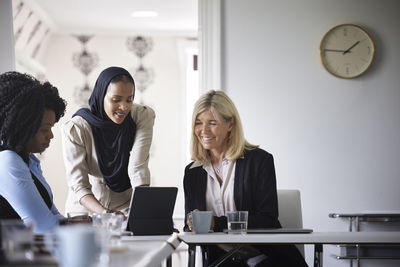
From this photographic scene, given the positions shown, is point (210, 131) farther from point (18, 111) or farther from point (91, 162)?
point (18, 111)

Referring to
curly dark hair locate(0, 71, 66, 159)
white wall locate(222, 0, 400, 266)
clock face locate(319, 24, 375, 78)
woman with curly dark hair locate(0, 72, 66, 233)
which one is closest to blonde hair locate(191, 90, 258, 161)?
woman with curly dark hair locate(0, 72, 66, 233)

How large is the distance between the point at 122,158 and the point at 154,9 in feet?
9.92

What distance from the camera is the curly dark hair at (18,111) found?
5.84 ft

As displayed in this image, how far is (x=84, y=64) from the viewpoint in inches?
247

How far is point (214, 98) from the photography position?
2.55m

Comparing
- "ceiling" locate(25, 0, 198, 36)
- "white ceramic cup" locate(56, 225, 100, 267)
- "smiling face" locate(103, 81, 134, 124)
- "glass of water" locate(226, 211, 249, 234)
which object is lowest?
"glass of water" locate(226, 211, 249, 234)

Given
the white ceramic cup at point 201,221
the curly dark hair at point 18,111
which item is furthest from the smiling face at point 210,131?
the curly dark hair at point 18,111

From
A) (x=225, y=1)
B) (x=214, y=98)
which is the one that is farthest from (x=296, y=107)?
(x=214, y=98)

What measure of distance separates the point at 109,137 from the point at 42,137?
2.83 ft

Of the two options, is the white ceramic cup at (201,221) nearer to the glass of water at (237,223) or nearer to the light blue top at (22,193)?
the glass of water at (237,223)

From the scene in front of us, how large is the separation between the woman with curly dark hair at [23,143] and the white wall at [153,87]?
14.1 feet

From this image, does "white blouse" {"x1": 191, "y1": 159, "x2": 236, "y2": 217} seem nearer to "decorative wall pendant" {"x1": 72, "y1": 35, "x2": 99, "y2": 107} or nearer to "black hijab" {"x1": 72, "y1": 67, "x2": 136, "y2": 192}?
"black hijab" {"x1": 72, "y1": 67, "x2": 136, "y2": 192}

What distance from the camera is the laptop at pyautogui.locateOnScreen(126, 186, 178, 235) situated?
6.39 feet

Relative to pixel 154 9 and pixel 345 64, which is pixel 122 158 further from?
pixel 154 9
